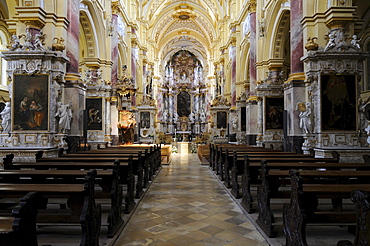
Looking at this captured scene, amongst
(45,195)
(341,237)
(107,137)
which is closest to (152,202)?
(45,195)

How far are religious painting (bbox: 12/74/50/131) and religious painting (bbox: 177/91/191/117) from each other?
3618 cm

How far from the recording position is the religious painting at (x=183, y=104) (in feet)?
145

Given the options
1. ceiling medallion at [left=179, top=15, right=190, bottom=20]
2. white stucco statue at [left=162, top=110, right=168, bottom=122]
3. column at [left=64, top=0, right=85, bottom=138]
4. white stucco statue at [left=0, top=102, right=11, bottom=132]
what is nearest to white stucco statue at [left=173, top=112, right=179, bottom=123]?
white stucco statue at [left=162, top=110, right=168, bottom=122]

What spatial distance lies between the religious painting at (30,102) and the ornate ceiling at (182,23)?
1921 centimetres

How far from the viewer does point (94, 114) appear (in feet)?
42.6

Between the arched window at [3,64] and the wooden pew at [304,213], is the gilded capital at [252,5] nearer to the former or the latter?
the arched window at [3,64]

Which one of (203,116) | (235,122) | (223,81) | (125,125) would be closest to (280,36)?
(235,122)

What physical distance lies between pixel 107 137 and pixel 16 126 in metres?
5.85

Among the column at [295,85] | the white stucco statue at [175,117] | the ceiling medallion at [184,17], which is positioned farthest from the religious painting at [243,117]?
the white stucco statue at [175,117]

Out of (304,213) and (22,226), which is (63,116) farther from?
(304,213)

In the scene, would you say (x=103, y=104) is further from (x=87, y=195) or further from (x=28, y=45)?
(x=87, y=195)

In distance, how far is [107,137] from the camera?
13.5 metres

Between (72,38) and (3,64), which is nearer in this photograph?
(72,38)

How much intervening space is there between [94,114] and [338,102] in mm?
9849
